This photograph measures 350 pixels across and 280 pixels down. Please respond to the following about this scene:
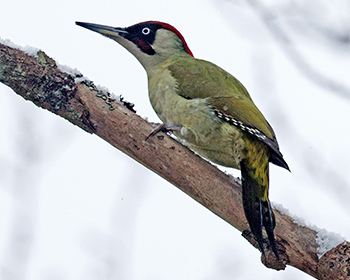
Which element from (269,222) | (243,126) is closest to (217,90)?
(243,126)

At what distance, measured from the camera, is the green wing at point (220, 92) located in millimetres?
2799

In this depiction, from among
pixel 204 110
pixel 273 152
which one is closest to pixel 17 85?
pixel 204 110

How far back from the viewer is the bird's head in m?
3.34

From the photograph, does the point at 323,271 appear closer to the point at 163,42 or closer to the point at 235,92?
the point at 235,92

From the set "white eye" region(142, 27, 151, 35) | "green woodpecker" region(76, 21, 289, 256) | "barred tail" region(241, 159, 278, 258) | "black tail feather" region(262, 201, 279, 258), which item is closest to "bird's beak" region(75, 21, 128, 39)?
"green woodpecker" region(76, 21, 289, 256)

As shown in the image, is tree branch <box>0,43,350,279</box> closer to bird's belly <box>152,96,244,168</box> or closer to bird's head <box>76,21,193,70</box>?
bird's belly <box>152,96,244,168</box>

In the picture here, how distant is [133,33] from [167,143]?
1.12 meters

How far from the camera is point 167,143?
272 centimetres

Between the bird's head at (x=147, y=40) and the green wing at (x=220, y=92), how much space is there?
0.21m

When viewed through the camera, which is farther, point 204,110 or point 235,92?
point 235,92

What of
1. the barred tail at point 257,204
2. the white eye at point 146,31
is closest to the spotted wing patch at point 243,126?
the barred tail at point 257,204

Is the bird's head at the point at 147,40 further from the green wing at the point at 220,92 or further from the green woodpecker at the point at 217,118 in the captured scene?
the green wing at the point at 220,92

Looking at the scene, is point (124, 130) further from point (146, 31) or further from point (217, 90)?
point (146, 31)

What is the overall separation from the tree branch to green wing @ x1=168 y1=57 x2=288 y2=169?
368 mm
